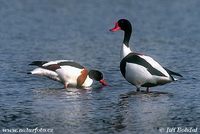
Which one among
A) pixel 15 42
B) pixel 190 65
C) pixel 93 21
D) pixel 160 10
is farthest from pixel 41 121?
pixel 160 10

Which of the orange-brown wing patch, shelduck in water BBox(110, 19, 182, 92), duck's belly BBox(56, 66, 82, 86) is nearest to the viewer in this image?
shelduck in water BBox(110, 19, 182, 92)

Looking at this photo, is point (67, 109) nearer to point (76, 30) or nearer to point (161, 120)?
point (161, 120)

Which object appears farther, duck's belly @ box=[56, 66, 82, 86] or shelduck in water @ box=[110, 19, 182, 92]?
duck's belly @ box=[56, 66, 82, 86]

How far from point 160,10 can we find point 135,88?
18.6 metres

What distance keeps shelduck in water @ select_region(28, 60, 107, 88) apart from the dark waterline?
0.91 ft

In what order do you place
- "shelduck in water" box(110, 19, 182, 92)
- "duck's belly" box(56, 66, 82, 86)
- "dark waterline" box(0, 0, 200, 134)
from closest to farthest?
"dark waterline" box(0, 0, 200, 134) < "shelduck in water" box(110, 19, 182, 92) < "duck's belly" box(56, 66, 82, 86)

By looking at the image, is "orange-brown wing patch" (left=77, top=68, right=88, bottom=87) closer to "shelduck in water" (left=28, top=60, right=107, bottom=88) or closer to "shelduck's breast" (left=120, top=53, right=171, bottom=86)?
"shelduck in water" (left=28, top=60, right=107, bottom=88)

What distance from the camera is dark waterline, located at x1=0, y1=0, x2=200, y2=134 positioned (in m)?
13.6

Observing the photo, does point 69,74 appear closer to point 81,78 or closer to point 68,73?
point 68,73

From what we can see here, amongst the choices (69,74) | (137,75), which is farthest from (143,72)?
(69,74)

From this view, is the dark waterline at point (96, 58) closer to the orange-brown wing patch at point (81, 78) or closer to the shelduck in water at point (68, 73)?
the shelduck in water at point (68, 73)

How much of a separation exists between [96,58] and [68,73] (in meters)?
4.02

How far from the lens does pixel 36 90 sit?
1670cm

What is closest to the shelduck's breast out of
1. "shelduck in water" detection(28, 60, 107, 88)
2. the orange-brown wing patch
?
"shelduck in water" detection(28, 60, 107, 88)
